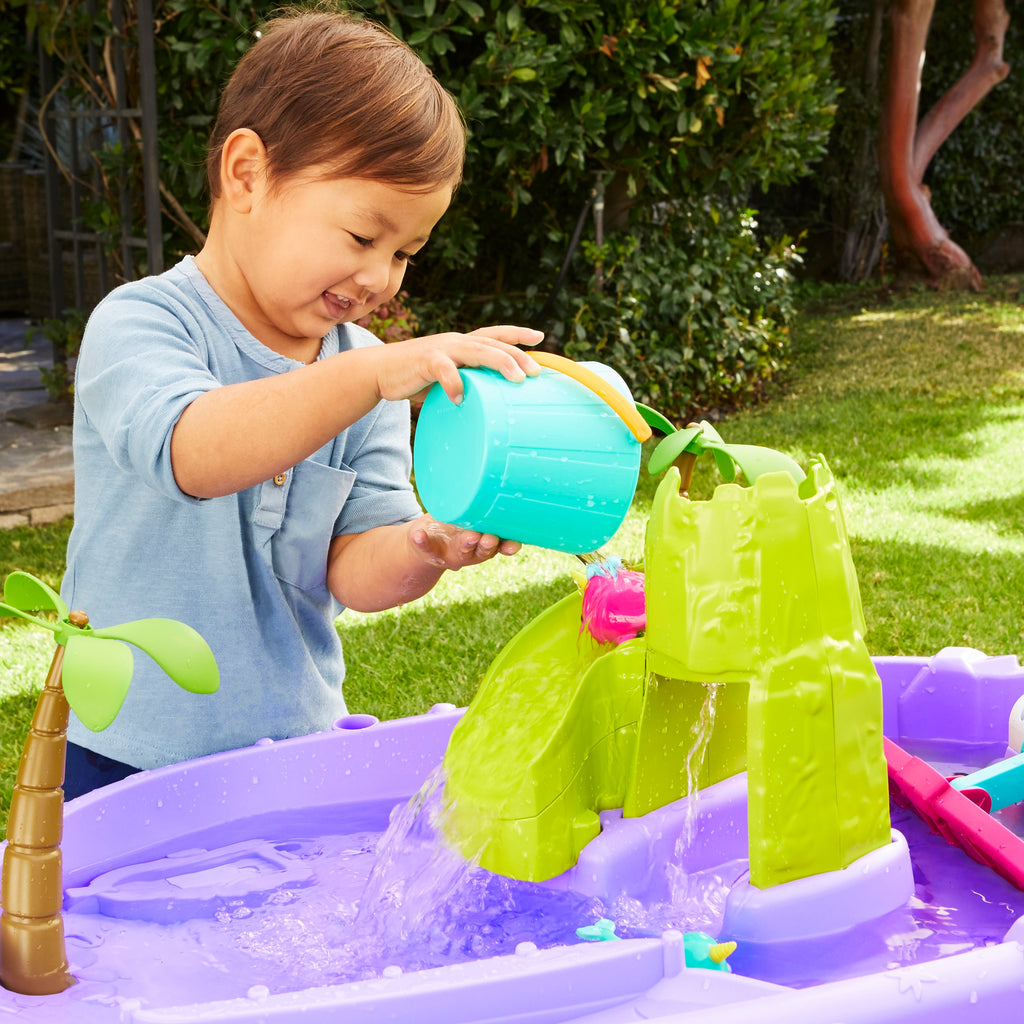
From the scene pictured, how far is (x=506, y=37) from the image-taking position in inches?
176

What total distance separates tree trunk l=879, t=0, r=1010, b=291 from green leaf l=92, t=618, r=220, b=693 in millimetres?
9456

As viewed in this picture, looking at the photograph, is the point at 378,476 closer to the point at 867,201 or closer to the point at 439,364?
the point at 439,364

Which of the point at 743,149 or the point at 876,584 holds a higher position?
the point at 743,149

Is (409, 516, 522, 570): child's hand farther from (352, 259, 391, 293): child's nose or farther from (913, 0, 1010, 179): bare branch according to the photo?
(913, 0, 1010, 179): bare branch

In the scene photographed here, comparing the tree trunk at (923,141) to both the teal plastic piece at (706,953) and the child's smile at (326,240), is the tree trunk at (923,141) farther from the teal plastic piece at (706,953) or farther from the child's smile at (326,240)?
the teal plastic piece at (706,953)

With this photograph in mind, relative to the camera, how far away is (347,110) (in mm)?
1463

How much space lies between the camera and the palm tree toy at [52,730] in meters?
0.99

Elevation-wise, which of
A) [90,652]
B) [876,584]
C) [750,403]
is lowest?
[750,403]

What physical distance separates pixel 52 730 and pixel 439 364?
20.1 inches

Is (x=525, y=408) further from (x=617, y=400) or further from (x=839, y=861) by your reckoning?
(x=839, y=861)

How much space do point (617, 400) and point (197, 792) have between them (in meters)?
0.87

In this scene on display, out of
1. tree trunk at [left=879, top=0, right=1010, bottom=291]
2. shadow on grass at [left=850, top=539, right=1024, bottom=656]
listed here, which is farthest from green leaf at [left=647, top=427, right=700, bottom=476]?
tree trunk at [left=879, top=0, right=1010, bottom=291]

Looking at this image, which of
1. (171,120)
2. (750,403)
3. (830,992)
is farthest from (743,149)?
(830,992)

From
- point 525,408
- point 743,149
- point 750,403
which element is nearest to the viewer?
point 525,408
